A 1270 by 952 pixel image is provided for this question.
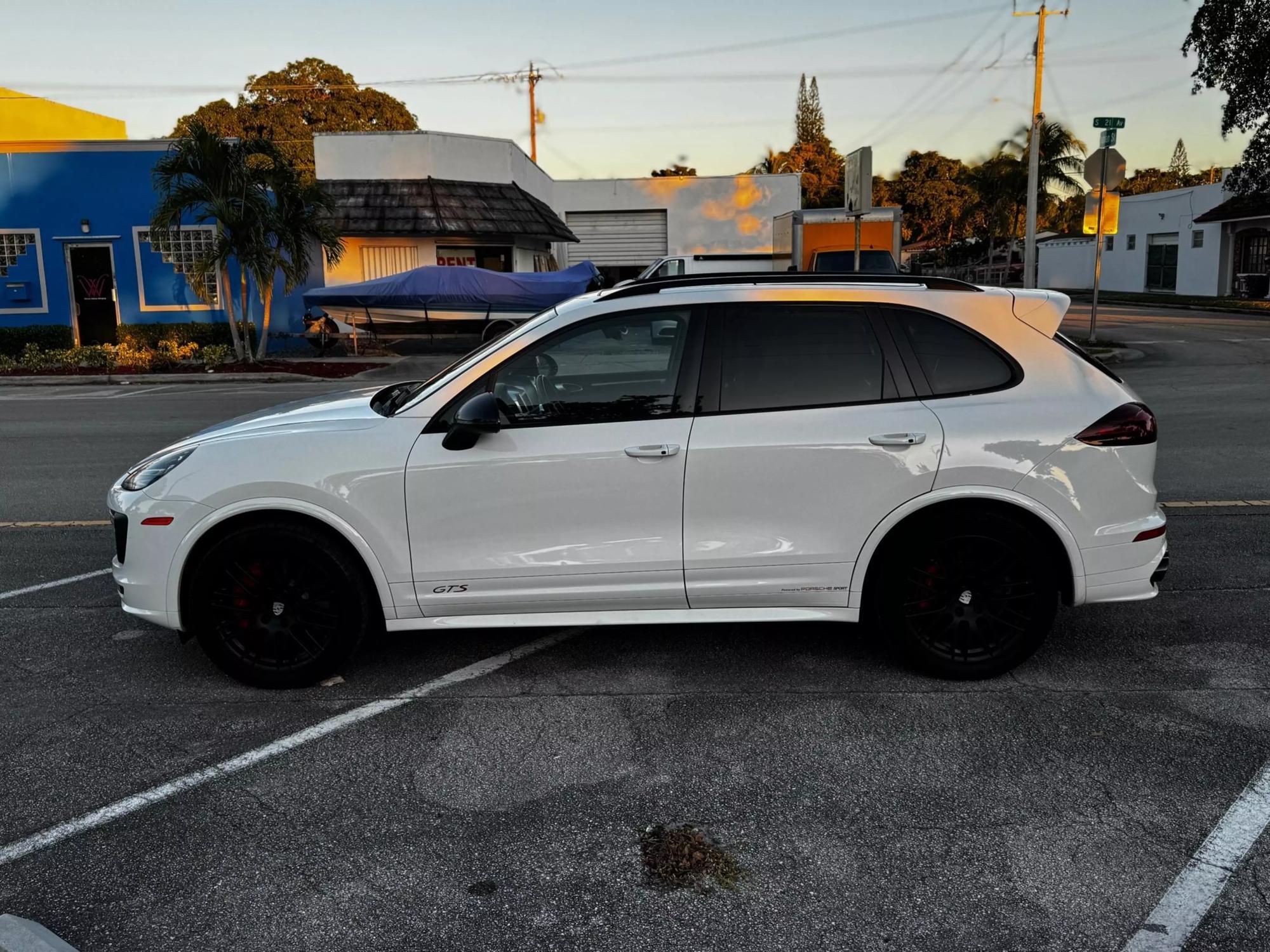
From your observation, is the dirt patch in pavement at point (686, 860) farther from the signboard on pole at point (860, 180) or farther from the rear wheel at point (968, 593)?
the signboard on pole at point (860, 180)

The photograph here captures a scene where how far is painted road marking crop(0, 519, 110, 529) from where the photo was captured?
24.6 ft

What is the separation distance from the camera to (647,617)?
4418 mm

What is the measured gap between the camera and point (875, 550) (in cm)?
438

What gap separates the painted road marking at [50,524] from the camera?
7.50 metres

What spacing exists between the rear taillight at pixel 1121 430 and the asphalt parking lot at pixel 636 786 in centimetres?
105

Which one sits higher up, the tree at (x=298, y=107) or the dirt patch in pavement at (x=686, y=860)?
the tree at (x=298, y=107)

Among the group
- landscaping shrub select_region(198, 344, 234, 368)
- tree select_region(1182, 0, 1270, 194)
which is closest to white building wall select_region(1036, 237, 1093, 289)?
tree select_region(1182, 0, 1270, 194)

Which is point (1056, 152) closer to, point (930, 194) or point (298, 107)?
point (930, 194)

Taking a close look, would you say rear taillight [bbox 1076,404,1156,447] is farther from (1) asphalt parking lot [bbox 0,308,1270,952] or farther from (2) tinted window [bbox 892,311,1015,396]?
(1) asphalt parking lot [bbox 0,308,1270,952]

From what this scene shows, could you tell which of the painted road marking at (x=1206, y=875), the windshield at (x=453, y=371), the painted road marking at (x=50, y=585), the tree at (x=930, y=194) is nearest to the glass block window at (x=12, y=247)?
the painted road marking at (x=50, y=585)

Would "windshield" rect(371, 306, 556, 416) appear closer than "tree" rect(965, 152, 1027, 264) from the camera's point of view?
Yes

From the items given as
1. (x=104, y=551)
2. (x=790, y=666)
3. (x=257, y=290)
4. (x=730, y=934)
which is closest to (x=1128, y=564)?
(x=790, y=666)

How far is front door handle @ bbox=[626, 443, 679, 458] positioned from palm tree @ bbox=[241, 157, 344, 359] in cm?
1798

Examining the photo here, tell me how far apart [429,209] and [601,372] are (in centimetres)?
2389
